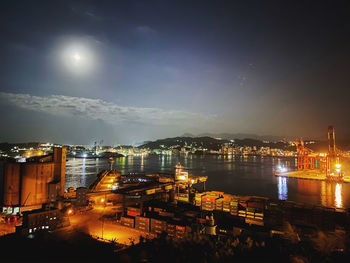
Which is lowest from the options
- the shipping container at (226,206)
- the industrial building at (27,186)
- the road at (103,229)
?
the shipping container at (226,206)

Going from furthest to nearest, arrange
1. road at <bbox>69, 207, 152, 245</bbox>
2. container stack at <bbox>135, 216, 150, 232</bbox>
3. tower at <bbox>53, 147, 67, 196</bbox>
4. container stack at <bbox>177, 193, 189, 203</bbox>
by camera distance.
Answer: container stack at <bbox>177, 193, 189, 203</bbox> → tower at <bbox>53, 147, 67, 196</bbox> → container stack at <bbox>135, 216, 150, 232</bbox> → road at <bbox>69, 207, 152, 245</bbox>

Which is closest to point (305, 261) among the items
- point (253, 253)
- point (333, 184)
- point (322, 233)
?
point (253, 253)

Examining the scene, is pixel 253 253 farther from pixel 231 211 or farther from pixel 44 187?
pixel 44 187

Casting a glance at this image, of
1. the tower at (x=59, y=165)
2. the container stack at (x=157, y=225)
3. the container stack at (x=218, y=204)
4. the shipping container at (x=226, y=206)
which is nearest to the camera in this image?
the container stack at (x=157, y=225)

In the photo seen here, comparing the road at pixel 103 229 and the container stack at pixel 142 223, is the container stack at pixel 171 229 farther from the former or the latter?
the container stack at pixel 142 223

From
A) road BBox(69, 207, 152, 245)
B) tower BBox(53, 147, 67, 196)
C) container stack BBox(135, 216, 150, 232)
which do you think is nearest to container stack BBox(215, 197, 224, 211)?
container stack BBox(135, 216, 150, 232)

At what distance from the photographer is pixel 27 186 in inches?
645

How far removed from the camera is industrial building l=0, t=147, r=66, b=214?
16031 mm

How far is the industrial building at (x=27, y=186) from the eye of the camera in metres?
16.0

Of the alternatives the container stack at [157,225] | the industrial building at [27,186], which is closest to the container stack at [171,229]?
the container stack at [157,225]

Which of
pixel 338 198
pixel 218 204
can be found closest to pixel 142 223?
pixel 218 204

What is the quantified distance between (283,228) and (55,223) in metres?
12.3

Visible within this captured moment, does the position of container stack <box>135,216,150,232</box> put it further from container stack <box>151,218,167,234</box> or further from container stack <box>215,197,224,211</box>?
container stack <box>215,197,224,211</box>

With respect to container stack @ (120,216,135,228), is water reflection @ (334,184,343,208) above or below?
below
